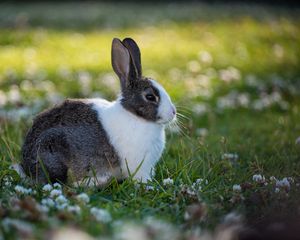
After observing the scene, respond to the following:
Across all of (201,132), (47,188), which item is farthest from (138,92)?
(201,132)

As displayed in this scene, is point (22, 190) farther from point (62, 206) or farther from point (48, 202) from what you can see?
point (62, 206)

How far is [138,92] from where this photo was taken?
5.64 metres

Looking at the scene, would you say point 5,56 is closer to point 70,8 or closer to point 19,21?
point 19,21

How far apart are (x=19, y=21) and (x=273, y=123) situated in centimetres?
1022

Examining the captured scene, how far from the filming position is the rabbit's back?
17.5 feet

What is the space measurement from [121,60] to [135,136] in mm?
832

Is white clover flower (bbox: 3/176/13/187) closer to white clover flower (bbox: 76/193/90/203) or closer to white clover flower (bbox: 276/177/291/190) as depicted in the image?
white clover flower (bbox: 76/193/90/203)

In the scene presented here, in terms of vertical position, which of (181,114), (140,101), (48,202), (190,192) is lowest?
(190,192)

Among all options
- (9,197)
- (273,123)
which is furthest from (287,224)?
(273,123)

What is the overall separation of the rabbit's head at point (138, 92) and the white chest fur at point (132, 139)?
0.09m

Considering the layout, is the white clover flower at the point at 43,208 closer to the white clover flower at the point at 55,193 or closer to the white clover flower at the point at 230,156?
the white clover flower at the point at 55,193

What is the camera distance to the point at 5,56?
11.9 m

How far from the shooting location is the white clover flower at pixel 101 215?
13.4ft

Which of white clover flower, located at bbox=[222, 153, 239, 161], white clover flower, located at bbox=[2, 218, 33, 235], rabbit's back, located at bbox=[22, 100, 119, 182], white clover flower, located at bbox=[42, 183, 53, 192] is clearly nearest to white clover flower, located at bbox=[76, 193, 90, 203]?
white clover flower, located at bbox=[42, 183, 53, 192]
